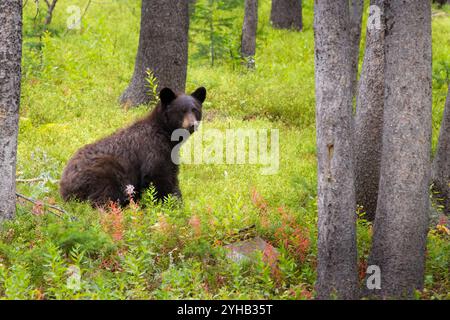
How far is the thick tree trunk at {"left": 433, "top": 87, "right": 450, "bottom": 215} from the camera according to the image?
9.80 metres

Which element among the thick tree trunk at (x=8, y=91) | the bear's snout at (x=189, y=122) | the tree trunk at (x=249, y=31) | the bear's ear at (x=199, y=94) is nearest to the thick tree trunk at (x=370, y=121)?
the bear's snout at (x=189, y=122)

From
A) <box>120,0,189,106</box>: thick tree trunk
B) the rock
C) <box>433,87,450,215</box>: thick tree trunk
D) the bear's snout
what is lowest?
the rock

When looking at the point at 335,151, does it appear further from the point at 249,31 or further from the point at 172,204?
the point at 249,31

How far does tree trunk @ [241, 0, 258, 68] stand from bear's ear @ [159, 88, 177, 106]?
29.1 ft

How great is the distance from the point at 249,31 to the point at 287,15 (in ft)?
17.2

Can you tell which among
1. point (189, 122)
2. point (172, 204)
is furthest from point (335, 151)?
point (189, 122)

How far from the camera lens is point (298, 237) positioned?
726cm

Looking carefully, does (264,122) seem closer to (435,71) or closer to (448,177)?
(448,177)

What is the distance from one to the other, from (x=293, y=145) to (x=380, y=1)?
531cm

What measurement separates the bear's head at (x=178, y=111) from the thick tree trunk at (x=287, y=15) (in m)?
14.2

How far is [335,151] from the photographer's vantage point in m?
5.73

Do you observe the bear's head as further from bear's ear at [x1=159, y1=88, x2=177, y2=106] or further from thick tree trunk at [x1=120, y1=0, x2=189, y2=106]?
thick tree trunk at [x1=120, y1=0, x2=189, y2=106]

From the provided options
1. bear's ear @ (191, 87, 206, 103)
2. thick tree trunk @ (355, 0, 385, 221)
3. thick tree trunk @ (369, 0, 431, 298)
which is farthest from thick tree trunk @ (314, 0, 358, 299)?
bear's ear @ (191, 87, 206, 103)

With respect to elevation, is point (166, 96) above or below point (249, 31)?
below
